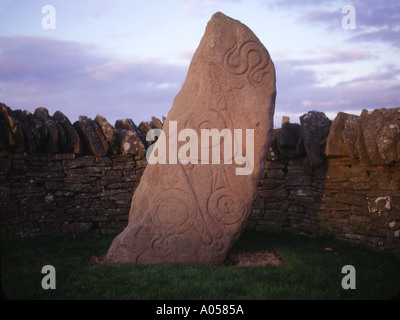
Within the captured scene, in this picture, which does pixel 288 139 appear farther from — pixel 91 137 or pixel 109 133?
pixel 91 137

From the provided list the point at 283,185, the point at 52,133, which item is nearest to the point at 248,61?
the point at 283,185

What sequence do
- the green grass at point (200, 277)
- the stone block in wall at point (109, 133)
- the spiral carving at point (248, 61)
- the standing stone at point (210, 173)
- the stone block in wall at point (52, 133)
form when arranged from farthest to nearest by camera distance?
1. the stone block in wall at point (109, 133)
2. the stone block in wall at point (52, 133)
3. the spiral carving at point (248, 61)
4. the standing stone at point (210, 173)
5. the green grass at point (200, 277)

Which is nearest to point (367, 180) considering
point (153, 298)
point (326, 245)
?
point (326, 245)

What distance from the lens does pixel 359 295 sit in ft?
11.6

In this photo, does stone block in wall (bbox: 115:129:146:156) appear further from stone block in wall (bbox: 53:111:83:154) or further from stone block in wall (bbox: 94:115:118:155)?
stone block in wall (bbox: 53:111:83:154)

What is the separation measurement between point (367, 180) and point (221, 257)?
249cm

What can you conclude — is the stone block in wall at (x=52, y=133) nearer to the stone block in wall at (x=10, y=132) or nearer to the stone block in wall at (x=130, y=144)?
the stone block in wall at (x=10, y=132)

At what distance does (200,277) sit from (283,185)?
2948 mm

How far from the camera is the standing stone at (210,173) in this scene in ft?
14.7

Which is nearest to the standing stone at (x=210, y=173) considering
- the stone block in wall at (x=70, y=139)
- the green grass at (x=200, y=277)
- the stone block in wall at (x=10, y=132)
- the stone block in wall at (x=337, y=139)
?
the green grass at (x=200, y=277)

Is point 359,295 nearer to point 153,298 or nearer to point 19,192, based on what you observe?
point 153,298

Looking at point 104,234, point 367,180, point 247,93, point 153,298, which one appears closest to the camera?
point 153,298

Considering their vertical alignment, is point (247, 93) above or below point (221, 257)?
above

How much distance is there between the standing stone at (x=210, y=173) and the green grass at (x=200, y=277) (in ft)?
0.98
